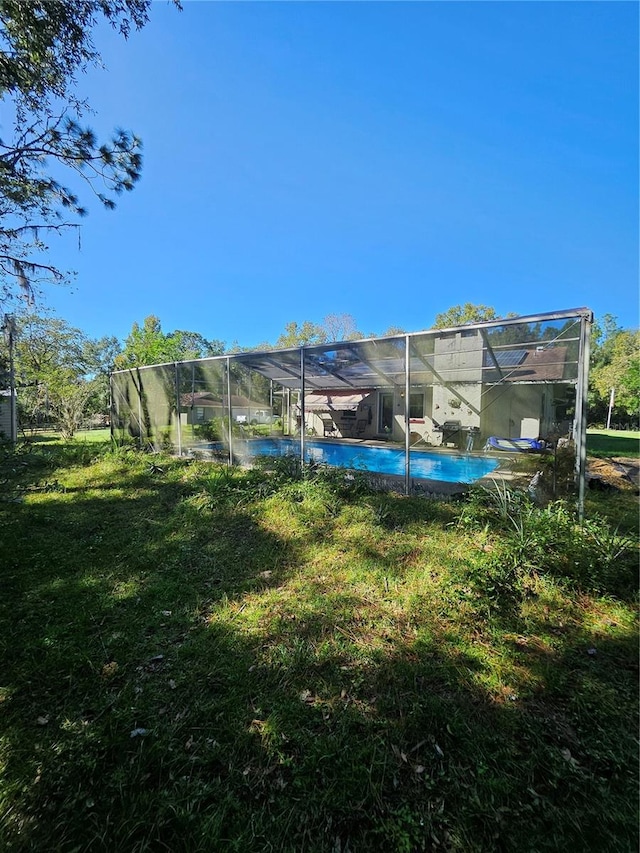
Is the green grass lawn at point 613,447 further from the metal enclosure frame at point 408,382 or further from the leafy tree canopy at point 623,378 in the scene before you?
the leafy tree canopy at point 623,378

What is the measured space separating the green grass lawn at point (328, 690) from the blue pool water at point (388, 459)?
3724mm

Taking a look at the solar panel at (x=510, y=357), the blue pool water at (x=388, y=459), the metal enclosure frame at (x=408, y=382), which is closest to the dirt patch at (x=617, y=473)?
the metal enclosure frame at (x=408, y=382)

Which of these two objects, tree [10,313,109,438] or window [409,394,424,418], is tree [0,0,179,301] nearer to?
tree [10,313,109,438]

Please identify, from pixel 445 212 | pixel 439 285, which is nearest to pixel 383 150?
pixel 445 212

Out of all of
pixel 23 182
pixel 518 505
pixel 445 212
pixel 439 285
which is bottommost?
pixel 518 505

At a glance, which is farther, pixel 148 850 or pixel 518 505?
pixel 518 505

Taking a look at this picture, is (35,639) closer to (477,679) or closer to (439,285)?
(477,679)

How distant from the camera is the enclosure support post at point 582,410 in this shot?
4.27 metres

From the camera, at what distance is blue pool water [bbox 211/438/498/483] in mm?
8523

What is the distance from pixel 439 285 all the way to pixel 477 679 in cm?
2799

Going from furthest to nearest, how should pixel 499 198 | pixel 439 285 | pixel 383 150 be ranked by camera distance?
pixel 439 285 → pixel 499 198 → pixel 383 150

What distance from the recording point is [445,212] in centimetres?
1322

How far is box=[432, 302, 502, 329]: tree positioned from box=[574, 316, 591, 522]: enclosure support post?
26.0 metres

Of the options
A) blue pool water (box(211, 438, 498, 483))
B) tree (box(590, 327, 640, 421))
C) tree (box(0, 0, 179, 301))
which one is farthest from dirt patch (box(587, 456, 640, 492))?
tree (box(590, 327, 640, 421))
